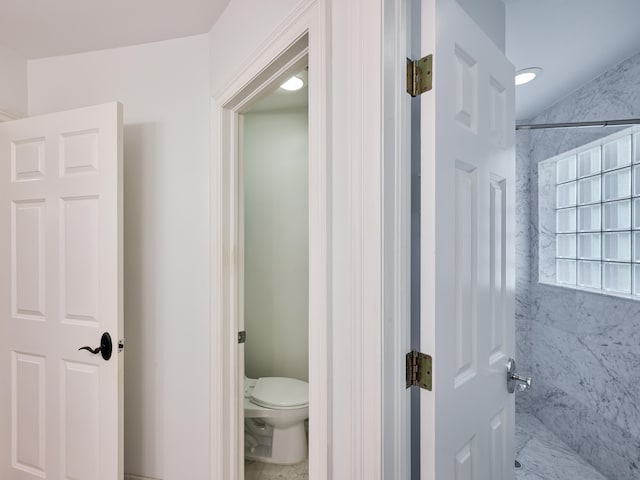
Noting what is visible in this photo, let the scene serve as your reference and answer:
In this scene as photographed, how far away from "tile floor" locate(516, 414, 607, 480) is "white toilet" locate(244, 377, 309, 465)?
1268 mm

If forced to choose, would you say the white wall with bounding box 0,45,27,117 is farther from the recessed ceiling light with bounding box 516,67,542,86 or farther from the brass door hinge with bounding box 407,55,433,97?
the recessed ceiling light with bounding box 516,67,542,86

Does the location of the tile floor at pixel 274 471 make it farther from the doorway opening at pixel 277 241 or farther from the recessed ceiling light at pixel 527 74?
the recessed ceiling light at pixel 527 74

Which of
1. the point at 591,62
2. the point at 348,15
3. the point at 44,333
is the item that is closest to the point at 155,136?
the point at 44,333

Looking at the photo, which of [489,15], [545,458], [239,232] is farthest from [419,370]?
[545,458]

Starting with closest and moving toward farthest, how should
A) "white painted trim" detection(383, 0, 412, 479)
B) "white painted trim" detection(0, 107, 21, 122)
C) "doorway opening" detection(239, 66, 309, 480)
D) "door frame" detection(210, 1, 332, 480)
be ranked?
"white painted trim" detection(383, 0, 412, 479) < "door frame" detection(210, 1, 332, 480) < "white painted trim" detection(0, 107, 21, 122) < "doorway opening" detection(239, 66, 309, 480)

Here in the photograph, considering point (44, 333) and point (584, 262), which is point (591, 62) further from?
point (44, 333)

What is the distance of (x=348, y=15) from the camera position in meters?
0.78

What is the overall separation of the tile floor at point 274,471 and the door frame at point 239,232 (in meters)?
0.41

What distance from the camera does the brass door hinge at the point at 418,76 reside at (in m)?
0.78

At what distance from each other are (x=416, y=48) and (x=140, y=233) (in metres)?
1.59

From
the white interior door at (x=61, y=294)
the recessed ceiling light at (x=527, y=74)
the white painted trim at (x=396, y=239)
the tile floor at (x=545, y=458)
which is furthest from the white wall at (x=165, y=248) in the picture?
the tile floor at (x=545, y=458)

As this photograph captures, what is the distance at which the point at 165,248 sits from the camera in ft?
5.74

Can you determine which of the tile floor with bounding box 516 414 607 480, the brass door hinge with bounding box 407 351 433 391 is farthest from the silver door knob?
the tile floor with bounding box 516 414 607 480

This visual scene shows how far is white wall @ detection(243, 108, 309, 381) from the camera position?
97.7 inches
